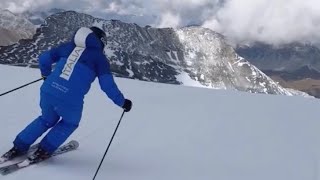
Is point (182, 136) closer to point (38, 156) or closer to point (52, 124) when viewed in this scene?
point (52, 124)

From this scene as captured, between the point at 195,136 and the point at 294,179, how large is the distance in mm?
2343

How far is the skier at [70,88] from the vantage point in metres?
5.84

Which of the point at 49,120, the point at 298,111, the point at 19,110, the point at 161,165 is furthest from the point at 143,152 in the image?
the point at 298,111

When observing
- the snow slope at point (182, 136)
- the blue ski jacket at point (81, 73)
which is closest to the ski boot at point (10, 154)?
the snow slope at point (182, 136)

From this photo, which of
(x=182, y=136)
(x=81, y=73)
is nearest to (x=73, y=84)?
(x=81, y=73)

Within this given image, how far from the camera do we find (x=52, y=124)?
6113 mm

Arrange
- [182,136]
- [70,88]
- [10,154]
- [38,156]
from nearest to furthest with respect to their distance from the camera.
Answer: [70,88]
[10,154]
[38,156]
[182,136]

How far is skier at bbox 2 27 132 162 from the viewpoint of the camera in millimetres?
5836

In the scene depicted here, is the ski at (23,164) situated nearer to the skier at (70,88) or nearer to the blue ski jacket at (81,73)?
the skier at (70,88)

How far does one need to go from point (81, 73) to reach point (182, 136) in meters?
3.28

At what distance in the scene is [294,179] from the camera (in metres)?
6.76

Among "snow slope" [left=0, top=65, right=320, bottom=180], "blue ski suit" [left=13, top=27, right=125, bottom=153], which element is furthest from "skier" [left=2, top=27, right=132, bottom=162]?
"snow slope" [left=0, top=65, right=320, bottom=180]

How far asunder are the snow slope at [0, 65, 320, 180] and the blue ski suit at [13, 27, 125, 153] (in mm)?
525

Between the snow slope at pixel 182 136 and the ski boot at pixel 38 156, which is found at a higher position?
the snow slope at pixel 182 136
